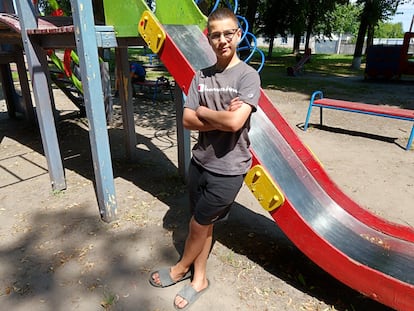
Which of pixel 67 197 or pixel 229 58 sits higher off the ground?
pixel 229 58

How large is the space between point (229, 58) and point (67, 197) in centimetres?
A: 268

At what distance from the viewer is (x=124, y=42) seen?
3.14 m

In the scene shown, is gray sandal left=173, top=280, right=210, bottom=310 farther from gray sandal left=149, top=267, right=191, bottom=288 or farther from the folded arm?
the folded arm

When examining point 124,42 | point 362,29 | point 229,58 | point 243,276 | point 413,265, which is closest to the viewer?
point 229,58

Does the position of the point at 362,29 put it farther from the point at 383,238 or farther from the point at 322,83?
the point at 383,238

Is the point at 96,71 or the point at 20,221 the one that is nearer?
the point at 96,71

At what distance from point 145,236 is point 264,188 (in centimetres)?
131

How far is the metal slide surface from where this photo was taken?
76.9 inches

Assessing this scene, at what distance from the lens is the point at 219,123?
1.73 metres

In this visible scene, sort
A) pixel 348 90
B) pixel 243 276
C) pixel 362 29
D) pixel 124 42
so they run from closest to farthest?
1. pixel 243 276
2. pixel 124 42
3. pixel 348 90
4. pixel 362 29

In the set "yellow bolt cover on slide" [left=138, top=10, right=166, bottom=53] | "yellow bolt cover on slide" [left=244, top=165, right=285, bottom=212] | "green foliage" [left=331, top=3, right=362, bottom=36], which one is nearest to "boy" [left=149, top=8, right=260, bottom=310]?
"yellow bolt cover on slide" [left=244, top=165, right=285, bottom=212]

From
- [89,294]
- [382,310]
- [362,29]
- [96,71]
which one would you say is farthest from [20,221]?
[362,29]

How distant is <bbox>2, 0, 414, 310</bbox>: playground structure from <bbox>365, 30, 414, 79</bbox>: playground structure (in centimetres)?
1239

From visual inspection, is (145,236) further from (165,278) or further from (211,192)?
(211,192)
